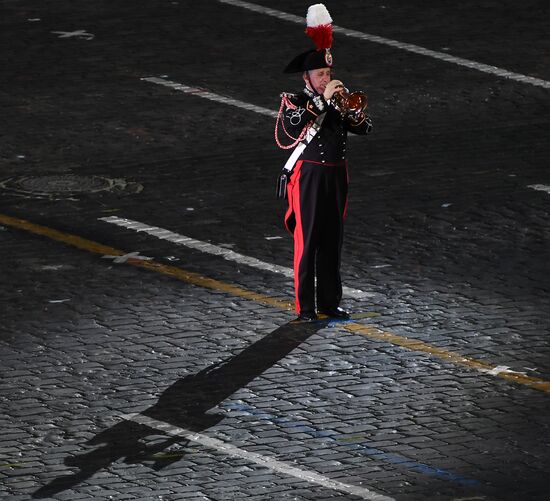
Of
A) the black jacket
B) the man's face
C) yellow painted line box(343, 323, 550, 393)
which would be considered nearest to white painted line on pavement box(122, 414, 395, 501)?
yellow painted line box(343, 323, 550, 393)

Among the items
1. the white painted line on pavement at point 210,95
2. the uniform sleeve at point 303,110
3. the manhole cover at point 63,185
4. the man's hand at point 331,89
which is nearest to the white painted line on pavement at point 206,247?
the manhole cover at point 63,185

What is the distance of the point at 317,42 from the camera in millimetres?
12984

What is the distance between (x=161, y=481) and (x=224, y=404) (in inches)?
52.2

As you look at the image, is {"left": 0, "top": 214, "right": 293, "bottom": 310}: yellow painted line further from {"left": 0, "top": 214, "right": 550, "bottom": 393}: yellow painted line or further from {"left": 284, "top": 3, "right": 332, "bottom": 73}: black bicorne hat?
{"left": 284, "top": 3, "right": 332, "bottom": 73}: black bicorne hat

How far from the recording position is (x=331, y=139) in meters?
13.1

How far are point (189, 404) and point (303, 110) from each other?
2518mm

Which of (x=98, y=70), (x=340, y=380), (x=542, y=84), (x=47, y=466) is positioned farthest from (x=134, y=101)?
(x=47, y=466)

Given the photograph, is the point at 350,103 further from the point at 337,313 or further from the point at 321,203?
the point at 337,313

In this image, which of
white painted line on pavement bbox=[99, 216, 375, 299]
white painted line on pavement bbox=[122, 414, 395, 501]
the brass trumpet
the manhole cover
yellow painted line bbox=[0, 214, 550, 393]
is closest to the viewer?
white painted line on pavement bbox=[122, 414, 395, 501]

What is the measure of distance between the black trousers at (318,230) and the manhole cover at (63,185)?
3.59 m

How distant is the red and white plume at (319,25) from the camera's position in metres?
12.9

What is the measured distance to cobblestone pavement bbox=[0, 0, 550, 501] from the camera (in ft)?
34.8

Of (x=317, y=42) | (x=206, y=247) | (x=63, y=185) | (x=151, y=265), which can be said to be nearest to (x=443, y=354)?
(x=317, y=42)

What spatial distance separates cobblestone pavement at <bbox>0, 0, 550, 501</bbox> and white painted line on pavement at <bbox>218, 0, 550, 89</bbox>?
0.16 metres
